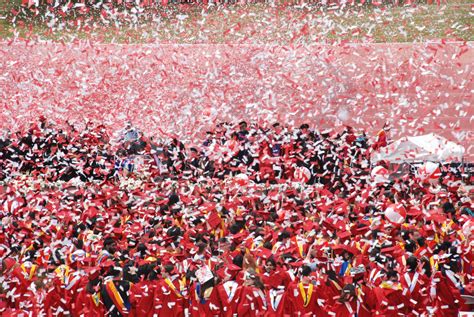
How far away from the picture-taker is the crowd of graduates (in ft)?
15.4

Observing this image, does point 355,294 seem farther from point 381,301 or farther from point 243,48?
point 243,48

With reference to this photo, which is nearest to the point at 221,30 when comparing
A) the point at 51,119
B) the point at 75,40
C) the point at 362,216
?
the point at 75,40

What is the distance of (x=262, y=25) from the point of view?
1185 cm

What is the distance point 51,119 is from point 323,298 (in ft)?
24.0

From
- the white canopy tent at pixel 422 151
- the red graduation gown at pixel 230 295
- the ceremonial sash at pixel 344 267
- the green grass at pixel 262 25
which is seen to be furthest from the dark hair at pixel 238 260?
the green grass at pixel 262 25

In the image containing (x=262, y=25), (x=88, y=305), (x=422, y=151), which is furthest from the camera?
(x=262, y=25)

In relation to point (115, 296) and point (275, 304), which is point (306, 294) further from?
point (115, 296)

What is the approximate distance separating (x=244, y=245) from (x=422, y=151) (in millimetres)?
3560

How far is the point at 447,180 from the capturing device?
7.34 m

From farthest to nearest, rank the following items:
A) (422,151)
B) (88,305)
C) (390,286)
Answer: (422,151) < (88,305) < (390,286)

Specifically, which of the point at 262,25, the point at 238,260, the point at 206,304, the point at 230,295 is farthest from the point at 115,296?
A: the point at 262,25

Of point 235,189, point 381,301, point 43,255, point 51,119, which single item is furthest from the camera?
point 51,119

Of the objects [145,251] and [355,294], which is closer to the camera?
[355,294]

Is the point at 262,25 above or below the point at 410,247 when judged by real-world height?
above
